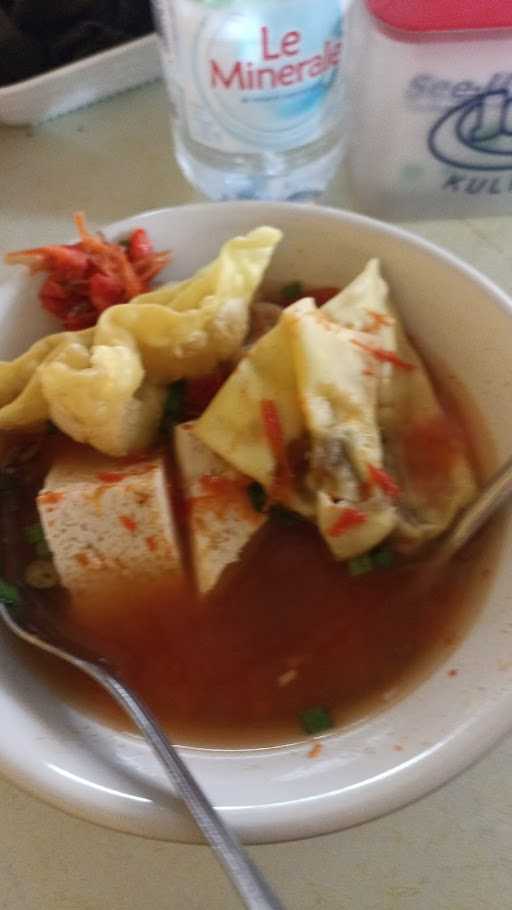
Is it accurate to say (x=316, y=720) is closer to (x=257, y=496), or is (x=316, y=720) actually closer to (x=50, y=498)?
(x=257, y=496)

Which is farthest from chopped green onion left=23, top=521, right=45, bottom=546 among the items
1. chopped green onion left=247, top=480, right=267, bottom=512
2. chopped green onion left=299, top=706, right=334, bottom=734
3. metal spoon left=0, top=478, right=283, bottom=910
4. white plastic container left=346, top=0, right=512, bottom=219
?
white plastic container left=346, top=0, right=512, bottom=219

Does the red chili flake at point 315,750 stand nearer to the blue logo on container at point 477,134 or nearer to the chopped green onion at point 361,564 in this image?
the chopped green onion at point 361,564

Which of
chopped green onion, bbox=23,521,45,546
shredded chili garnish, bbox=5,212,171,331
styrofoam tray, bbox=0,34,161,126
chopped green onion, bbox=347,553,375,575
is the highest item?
styrofoam tray, bbox=0,34,161,126

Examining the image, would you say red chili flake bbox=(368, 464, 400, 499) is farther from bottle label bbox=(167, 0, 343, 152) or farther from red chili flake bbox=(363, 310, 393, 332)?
bottle label bbox=(167, 0, 343, 152)

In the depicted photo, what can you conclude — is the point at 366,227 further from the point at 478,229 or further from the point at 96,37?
the point at 96,37

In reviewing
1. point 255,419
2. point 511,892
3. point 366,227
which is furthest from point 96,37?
point 511,892

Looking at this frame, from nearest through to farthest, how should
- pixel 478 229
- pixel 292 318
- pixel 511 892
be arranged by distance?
pixel 511 892 < pixel 292 318 < pixel 478 229
